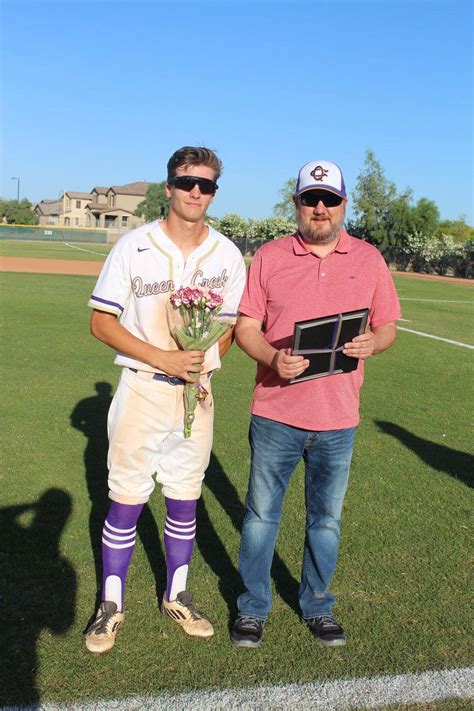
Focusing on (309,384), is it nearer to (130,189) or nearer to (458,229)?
(458,229)

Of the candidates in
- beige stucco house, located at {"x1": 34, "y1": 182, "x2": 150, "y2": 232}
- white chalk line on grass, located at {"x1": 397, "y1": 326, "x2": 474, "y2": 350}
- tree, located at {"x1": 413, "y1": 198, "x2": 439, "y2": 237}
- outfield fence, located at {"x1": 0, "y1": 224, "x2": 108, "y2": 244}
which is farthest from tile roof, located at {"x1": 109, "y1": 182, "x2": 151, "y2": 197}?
white chalk line on grass, located at {"x1": 397, "y1": 326, "x2": 474, "y2": 350}

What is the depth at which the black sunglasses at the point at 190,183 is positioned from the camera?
10.8 ft

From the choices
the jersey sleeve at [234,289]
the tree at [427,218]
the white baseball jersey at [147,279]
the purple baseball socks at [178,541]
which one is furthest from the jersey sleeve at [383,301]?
the tree at [427,218]

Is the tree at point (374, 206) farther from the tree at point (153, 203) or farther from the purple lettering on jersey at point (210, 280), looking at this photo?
the purple lettering on jersey at point (210, 280)

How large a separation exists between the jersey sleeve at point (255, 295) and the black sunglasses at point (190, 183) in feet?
1.29

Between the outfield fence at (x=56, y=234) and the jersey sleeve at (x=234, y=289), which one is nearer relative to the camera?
the jersey sleeve at (x=234, y=289)

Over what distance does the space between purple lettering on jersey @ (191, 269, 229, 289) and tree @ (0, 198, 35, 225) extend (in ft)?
396

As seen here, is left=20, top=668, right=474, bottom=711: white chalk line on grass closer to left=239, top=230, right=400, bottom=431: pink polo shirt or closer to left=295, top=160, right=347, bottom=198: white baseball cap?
left=239, top=230, right=400, bottom=431: pink polo shirt

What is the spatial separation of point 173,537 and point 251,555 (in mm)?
418

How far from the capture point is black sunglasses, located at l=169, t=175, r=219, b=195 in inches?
130

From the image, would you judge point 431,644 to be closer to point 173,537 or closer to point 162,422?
point 173,537

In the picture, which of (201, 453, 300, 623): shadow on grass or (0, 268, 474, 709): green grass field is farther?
(201, 453, 300, 623): shadow on grass

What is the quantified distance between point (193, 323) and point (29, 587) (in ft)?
6.09

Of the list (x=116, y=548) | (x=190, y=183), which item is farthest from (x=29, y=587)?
(x=190, y=183)
